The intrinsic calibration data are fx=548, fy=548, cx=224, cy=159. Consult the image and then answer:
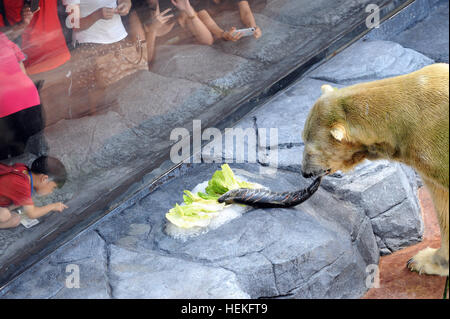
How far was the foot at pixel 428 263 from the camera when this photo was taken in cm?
342

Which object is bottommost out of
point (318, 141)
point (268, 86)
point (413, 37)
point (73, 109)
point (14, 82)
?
point (413, 37)

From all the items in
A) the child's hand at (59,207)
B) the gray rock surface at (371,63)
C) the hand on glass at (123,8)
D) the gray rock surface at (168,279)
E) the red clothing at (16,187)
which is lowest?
the gray rock surface at (371,63)

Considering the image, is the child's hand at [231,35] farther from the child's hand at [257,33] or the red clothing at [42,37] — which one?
the red clothing at [42,37]

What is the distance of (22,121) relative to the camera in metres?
3.43

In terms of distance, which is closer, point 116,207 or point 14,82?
point 14,82

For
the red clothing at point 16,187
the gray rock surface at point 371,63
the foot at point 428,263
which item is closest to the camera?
the foot at point 428,263

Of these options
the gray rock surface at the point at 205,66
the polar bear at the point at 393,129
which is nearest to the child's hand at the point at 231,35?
the gray rock surface at the point at 205,66

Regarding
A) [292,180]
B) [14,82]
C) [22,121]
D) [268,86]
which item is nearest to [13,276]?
[22,121]

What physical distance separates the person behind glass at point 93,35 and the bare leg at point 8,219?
2.93 feet

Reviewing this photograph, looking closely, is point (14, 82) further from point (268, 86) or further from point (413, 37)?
point (413, 37)

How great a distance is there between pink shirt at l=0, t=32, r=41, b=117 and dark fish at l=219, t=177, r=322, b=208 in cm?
147

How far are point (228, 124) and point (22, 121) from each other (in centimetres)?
213

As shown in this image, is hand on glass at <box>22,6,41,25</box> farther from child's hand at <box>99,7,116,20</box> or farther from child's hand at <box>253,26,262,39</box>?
child's hand at <box>253,26,262,39</box>

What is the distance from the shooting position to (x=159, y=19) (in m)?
3.92
